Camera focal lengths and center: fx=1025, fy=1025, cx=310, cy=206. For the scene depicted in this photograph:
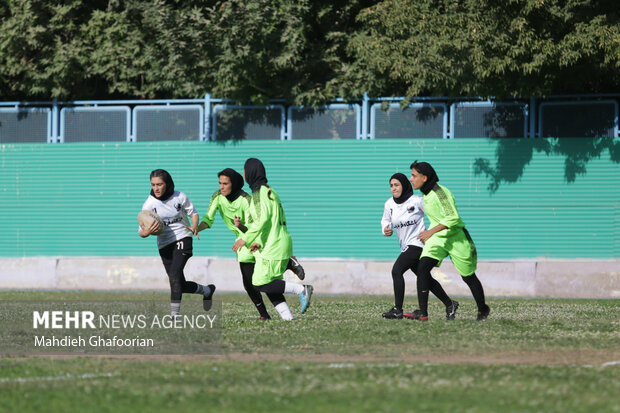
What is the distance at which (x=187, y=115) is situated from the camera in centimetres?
2341

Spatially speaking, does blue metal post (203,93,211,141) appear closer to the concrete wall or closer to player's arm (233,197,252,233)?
the concrete wall

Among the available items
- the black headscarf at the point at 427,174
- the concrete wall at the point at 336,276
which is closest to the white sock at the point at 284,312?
the black headscarf at the point at 427,174

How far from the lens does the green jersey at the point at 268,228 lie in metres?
12.2

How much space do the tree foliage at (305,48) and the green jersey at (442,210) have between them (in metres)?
6.84

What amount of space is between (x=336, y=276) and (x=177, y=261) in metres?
8.99

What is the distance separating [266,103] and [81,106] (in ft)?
15.0

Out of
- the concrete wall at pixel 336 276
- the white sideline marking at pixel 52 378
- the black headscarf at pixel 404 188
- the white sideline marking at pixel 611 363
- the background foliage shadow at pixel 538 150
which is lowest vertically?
the concrete wall at pixel 336 276

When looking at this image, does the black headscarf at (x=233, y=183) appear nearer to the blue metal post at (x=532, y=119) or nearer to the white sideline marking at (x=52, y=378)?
the white sideline marking at (x=52, y=378)

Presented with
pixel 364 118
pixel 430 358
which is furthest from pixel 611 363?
pixel 364 118

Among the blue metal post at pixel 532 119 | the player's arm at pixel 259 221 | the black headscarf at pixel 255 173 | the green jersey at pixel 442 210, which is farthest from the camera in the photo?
the blue metal post at pixel 532 119

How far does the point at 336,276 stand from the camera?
2138cm

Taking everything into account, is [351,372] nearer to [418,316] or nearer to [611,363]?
[611,363]

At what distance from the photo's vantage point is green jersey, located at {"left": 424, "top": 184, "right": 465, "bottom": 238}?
41.1 ft

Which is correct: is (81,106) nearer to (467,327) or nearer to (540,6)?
(540,6)
